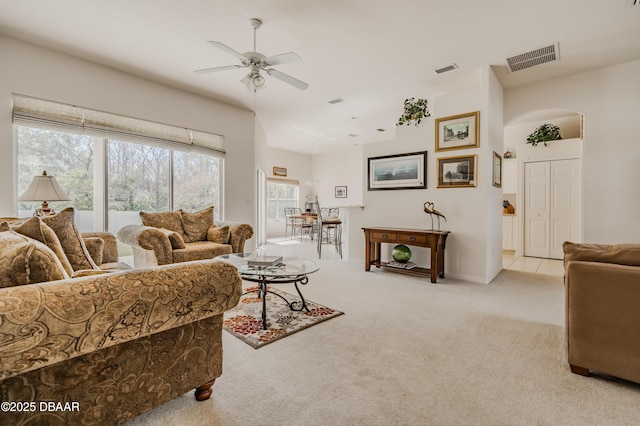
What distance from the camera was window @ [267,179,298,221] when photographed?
9.05 m

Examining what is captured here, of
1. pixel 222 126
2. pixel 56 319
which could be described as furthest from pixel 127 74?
pixel 56 319

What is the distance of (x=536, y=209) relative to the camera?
18.7 feet

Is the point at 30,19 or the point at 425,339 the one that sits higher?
the point at 30,19

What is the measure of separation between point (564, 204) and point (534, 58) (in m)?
3.21

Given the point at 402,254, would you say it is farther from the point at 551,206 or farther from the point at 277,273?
the point at 551,206

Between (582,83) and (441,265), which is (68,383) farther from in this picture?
(582,83)

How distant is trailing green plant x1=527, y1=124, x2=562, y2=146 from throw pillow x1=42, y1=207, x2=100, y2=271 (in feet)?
23.1

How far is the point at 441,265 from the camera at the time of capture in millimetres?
4059

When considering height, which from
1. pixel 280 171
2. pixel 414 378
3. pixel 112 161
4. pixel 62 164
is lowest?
pixel 414 378

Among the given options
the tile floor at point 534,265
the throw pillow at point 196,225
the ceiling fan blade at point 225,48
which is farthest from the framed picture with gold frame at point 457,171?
the throw pillow at point 196,225

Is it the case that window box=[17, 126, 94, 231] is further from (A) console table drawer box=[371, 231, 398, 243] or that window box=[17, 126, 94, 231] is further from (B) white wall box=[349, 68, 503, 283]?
(B) white wall box=[349, 68, 503, 283]

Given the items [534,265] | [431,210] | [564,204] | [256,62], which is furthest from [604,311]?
[564,204]

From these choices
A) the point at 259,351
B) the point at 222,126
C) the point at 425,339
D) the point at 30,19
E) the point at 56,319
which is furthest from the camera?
the point at 222,126

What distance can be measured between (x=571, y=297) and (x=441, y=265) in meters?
2.39
